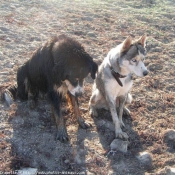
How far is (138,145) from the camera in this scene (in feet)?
18.7

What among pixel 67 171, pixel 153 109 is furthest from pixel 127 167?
pixel 153 109

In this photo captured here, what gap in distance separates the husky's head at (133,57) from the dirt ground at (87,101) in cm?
132

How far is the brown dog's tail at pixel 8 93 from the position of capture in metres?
6.43

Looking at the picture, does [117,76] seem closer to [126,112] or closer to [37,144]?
[126,112]

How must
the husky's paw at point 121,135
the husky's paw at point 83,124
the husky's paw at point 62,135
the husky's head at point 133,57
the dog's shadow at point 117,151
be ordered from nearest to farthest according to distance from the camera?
the dog's shadow at point 117,151
the husky's head at point 133,57
the husky's paw at point 62,135
the husky's paw at point 121,135
the husky's paw at point 83,124

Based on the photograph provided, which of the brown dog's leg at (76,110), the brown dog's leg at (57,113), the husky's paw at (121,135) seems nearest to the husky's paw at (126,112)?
the husky's paw at (121,135)

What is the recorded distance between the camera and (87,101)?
23.0 feet

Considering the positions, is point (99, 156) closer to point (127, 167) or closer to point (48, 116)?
point (127, 167)

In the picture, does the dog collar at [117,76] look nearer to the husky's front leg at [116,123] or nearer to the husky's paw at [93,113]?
the husky's front leg at [116,123]

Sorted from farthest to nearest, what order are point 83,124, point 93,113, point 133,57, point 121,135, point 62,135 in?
point 93,113 → point 83,124 → point 121,135 → point 62,135 → point 133,57

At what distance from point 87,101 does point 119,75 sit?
154cm

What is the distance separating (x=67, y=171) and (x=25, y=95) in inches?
91.0

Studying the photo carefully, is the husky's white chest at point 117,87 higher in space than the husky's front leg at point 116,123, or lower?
higher

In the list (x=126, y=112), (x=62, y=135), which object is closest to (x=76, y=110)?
(x=62, y=135)
